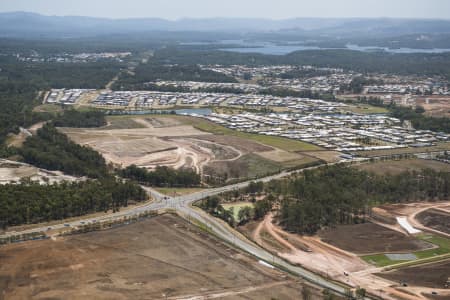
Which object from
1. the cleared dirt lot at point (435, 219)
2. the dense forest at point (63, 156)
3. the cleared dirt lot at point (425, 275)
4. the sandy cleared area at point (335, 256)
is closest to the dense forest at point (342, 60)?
Result: the dense forest at point (63, 156)

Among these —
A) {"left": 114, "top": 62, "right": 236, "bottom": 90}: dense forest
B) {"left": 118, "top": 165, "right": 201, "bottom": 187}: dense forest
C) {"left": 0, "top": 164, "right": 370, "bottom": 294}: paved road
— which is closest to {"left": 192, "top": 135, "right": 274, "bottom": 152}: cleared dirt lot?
{"left": 0, "top": 164, "right": 370, "bottom": 294}: paved road

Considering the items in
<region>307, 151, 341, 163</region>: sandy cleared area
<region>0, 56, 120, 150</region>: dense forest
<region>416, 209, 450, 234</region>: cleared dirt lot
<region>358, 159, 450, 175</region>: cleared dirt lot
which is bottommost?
<region>416, 209, 450, 234</region>: cleared dirt lot

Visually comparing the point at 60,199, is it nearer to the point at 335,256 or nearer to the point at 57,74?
the point at 335,256

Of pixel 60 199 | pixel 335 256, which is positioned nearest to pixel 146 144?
pixel 60 199

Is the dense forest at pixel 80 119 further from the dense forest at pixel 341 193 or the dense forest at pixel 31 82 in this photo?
the dense forest at pixel 341 193

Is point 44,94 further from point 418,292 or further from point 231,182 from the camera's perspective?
point 418,292

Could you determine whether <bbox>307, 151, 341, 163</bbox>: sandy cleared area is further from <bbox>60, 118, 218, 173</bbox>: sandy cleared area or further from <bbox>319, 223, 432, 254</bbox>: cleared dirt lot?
<bbox>319, 223, 432, 254</bbox>: cleared dirt lot
